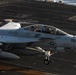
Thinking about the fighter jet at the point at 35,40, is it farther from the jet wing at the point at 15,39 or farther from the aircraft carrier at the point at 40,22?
the aircraft carrier at the point at 40,22

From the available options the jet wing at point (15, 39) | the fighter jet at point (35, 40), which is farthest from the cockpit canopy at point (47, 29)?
the jet wing at point (15, 39)

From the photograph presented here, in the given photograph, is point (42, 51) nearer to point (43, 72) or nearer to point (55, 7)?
point (43, 72)

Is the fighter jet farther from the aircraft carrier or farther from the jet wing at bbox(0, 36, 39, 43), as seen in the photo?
the aircraft carrier

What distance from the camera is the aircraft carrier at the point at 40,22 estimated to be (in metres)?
19.6

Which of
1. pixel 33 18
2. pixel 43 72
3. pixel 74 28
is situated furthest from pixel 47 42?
pixel 33 18

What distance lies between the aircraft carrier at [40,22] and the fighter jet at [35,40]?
867 mm

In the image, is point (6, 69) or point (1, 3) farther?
point (1, 3)

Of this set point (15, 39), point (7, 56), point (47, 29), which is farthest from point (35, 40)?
point (7, 56)

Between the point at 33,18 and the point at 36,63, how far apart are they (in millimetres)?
19584

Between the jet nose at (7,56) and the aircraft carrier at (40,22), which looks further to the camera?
the jet nose at (7,56)

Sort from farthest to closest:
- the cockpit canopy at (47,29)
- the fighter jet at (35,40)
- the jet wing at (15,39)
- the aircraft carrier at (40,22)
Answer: the jet wing at (15,39)
the cockpit canopy at (47,29)
the fighter jet at (35,40)
the aircraft carrier at (40,22)

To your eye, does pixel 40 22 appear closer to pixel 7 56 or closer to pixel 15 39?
pixel 15 39

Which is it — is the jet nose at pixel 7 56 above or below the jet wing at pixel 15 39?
below

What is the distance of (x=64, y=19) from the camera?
4025cm
